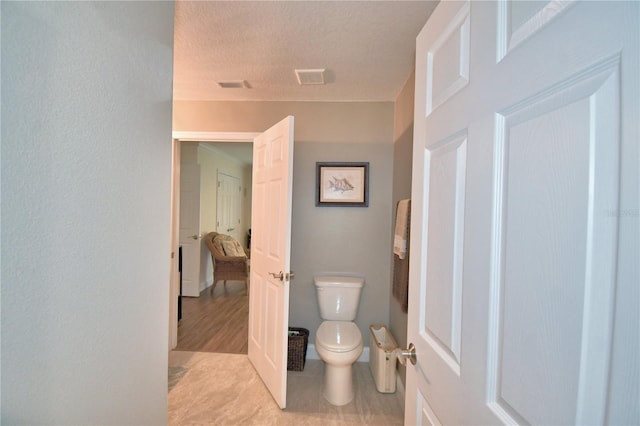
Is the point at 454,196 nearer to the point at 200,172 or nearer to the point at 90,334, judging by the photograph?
the point at 90,334

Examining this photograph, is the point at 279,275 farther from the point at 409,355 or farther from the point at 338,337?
the point at 409,355

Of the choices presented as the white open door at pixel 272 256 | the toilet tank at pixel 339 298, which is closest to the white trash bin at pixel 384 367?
the toilet tank at pixel 339 298

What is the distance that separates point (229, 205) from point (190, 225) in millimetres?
1512

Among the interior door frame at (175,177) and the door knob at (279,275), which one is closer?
the door knob at (279,275)

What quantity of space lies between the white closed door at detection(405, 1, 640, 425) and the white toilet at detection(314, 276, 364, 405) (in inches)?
53.5

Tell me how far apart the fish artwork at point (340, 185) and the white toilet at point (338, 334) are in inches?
32.9

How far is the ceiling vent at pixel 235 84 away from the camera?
2.46m

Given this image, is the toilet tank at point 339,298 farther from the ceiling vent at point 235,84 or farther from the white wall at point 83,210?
the ceiling vent at point 235,84

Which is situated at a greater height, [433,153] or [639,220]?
[433,153]

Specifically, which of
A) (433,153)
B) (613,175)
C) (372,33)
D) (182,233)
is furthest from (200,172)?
(613,175)

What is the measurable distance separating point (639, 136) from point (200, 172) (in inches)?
196

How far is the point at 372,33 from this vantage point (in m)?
1.75

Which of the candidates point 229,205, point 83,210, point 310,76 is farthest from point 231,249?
point 83,210

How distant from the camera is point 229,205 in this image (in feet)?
20.3
